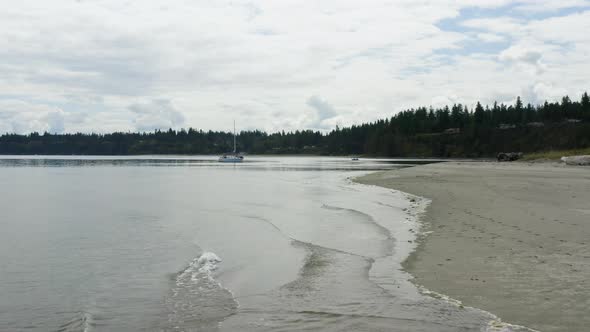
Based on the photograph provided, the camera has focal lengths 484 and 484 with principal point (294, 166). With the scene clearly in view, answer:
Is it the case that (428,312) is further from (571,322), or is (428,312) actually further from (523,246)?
(523,246)

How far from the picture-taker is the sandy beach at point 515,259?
8.53 meters

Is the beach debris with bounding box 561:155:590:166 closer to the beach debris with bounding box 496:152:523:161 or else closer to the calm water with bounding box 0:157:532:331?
the beach debris with bounding box 496:152:523:161

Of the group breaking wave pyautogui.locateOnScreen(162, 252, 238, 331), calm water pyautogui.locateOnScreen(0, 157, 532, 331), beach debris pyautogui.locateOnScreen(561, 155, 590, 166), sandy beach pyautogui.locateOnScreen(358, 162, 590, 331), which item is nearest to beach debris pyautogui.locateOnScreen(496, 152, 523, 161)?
beach debris pyautogui.locateOnScreen(561, 155, 590, 166)

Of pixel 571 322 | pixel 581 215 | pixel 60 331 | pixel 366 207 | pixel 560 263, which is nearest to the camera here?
pixel 571 322

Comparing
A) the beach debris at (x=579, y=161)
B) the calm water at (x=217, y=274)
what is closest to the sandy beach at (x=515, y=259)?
the calm water at (x=217, y=274)

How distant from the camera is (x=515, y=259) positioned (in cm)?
1227

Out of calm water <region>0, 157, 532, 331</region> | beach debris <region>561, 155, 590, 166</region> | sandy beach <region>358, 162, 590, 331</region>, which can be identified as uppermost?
beach debris <region>561, 155, 590, 166</region>

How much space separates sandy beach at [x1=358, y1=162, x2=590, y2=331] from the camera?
28.0 feet

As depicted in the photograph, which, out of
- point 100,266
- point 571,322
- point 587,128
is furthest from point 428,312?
point 587,128

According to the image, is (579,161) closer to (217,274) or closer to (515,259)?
(515,259)

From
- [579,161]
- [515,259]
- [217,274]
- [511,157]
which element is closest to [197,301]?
[217,274]

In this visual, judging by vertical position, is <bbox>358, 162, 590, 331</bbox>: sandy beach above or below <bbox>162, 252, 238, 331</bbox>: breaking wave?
above

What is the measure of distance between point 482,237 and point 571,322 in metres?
8.06

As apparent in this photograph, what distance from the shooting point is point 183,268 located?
13789 mm
